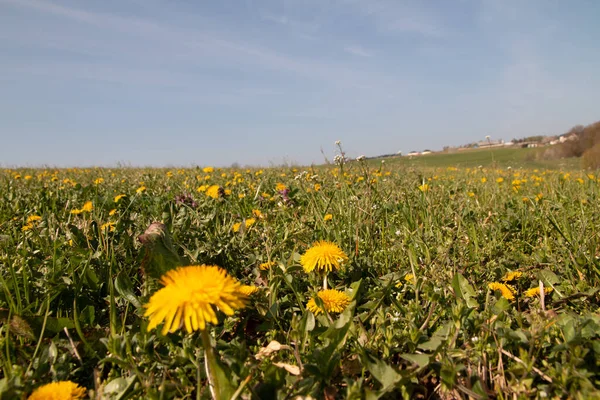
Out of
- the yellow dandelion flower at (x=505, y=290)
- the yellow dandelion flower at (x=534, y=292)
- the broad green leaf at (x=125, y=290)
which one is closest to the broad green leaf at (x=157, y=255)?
the broad green leaf at (x=125, y=290)

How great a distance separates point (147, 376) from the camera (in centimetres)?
114

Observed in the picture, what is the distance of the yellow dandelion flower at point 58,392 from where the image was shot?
40.9 inches

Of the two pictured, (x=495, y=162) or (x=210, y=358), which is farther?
(x=495, y=162)

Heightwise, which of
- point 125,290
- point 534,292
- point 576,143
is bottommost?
point 534,292

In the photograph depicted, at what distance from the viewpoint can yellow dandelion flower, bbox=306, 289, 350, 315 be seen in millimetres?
1495

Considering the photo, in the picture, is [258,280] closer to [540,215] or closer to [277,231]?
Answer: [277,231]

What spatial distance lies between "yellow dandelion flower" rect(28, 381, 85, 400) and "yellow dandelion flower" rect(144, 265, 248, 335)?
0.37 metres

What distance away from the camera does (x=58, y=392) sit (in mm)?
1061

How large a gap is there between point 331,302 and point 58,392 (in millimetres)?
938

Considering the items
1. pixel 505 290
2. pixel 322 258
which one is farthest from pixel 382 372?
pixel 505 290

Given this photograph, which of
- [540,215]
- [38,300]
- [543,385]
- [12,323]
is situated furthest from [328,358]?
[540,215]

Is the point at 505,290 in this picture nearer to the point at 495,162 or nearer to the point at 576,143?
the point at 495,162

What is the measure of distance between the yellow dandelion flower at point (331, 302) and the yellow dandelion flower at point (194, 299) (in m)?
0.57

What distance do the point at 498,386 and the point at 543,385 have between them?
12 centimetres
